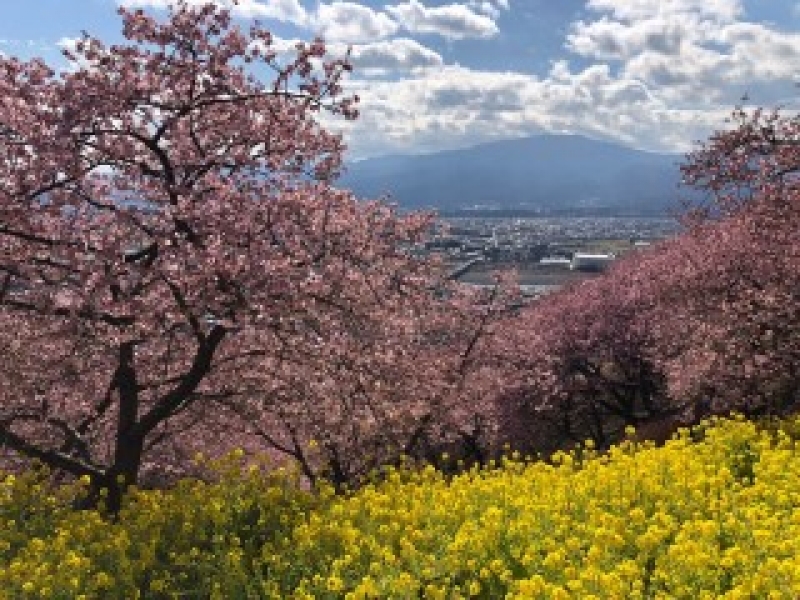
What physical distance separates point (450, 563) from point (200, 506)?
4.45 m

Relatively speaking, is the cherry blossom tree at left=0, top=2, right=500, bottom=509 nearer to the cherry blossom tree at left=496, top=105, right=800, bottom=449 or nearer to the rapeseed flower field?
the rapeseed flower field

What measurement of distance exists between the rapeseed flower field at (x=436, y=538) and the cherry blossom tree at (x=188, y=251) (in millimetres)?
1294

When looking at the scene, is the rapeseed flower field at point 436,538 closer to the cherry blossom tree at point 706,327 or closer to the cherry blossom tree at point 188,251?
the cherry blossom tree at point 188,251

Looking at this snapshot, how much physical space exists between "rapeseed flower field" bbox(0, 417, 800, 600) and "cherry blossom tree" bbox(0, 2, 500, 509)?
4.25ft

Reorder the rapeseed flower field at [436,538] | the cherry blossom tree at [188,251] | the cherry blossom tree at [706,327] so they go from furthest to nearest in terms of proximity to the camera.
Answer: the cherry blossom tree at [706,327], the cherry blossom tree at [188,251], the rapeseed flower field at [436,538]

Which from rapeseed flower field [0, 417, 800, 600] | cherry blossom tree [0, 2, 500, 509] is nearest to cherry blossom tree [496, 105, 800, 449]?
rapeseed flower field [0, 417, 800, 600]

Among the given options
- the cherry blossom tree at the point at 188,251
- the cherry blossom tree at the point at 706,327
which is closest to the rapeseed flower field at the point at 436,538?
the cherry blossom tree at the point at 188,251

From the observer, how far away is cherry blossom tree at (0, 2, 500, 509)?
1318cm

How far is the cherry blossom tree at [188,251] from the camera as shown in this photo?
13180mm

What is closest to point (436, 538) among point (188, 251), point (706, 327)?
point (188, 251)

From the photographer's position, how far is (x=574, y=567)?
33.8ft

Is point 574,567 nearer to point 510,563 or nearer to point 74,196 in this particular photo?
point 510,563

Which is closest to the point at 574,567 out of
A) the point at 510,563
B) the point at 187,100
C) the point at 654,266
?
the point at 510,563

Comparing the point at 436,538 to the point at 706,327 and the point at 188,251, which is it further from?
the point at 706,327
